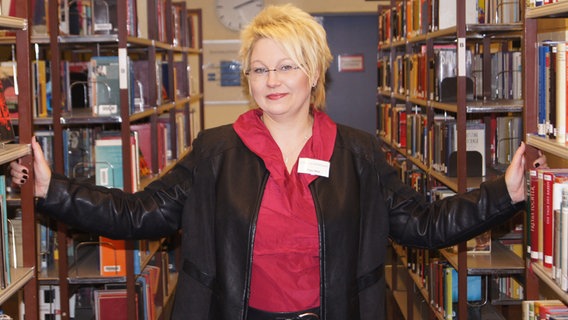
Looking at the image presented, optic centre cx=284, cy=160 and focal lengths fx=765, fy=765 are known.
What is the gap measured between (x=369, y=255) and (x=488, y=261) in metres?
2.05

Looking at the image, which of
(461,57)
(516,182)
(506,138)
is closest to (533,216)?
(516,182)

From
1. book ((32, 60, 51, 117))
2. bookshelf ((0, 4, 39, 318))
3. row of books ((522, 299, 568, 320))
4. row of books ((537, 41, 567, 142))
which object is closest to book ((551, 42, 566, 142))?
row of books ((537, 41, 567, 142))

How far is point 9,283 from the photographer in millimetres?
2365

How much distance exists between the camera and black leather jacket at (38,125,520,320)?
7.41ft

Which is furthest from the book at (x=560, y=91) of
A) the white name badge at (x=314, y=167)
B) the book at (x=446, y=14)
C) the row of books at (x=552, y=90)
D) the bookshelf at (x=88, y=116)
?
the book at (x=446, y=14)

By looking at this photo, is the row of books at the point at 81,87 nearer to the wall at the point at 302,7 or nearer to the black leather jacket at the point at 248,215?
the black leather jacket at the point at 248,215

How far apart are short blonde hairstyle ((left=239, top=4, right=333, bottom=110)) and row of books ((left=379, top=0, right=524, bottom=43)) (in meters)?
1.67

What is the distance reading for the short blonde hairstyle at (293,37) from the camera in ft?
7.48

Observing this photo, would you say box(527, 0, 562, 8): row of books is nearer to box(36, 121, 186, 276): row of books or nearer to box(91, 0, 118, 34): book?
box(36, 121, 186, 276): row of books

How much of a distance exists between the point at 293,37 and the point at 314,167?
15.6 inches

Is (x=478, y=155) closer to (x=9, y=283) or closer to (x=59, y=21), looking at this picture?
(x=59, y=21)

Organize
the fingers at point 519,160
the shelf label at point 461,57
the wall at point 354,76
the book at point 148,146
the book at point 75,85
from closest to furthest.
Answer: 1. the fingers at point 519,160
2. the shelf label at point 461,57
3. the book at point 75,85
4. the book at point 148,146
5. the wall at point 354,76

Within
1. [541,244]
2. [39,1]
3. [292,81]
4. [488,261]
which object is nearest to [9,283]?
[292,81]

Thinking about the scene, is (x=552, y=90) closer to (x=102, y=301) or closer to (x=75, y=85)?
(x=102, y=301)
